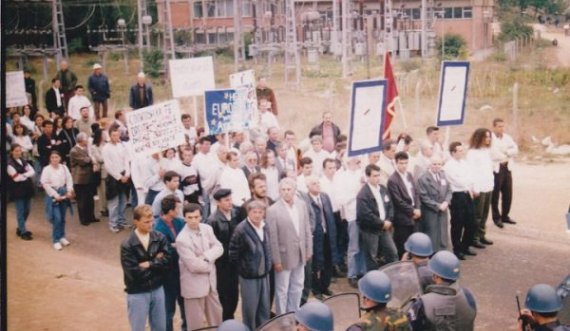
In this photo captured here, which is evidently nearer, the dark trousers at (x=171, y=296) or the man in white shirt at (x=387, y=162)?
the dark trousers at (x=171, y=296)

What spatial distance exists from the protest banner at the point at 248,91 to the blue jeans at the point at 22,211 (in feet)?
9.63

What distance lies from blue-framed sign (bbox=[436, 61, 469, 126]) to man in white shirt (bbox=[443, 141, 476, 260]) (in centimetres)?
62

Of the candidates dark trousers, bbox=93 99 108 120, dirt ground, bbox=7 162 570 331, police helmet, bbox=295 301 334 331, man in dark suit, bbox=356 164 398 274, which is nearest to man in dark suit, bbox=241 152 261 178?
man in dark suit, bbox=356 164 398 274

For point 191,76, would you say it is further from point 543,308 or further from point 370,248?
point 543,308

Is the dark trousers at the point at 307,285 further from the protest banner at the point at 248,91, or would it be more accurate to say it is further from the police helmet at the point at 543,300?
the protest banner at the point at 248,91

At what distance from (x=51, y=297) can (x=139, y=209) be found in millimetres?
2013

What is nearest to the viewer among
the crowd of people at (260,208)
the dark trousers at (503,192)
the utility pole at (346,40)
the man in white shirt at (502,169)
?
the crowd of people at (260,208)

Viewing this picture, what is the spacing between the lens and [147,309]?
5.45 m

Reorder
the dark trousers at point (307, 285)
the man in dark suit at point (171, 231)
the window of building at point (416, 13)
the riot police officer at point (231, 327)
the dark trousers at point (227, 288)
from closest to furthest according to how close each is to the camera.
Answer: the riot police officer at point (231, 327), the man in dark suit at point (171, 231), the dark trousers at point (227, 288), the dark trousers at point (307, 285), the window of building at point (416, 13)

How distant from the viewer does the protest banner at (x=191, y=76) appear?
1020cm

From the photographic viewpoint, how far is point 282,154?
8617 mm

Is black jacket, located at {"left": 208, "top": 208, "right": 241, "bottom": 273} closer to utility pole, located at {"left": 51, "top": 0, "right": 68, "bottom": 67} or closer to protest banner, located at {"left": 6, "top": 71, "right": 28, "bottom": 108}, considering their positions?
protest banner, located at {"left": 6, "top": 71, "right": 28, "bottom": 108}

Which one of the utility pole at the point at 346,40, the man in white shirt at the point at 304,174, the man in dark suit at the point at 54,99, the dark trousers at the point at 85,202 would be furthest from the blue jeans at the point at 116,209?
the utility pole at the point at 346,40

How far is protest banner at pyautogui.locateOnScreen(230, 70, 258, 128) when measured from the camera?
31.0 ft
